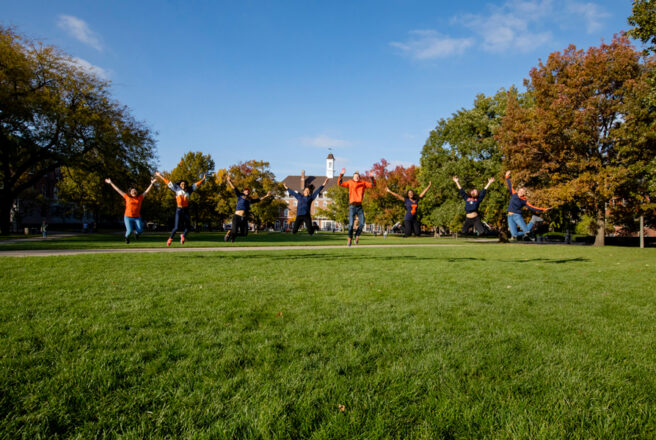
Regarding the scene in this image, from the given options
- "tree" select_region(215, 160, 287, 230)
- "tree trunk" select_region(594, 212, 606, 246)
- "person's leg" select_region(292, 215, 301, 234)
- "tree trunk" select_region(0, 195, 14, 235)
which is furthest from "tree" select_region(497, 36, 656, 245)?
"tree trunk" select_region(0, 195, 14, 235)

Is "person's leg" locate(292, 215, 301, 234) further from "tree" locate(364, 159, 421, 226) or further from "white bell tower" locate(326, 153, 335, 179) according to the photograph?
"white bell tower" locate(326, 153, 335, 179)

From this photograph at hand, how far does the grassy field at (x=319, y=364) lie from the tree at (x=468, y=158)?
28379mm

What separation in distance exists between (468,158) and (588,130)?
12.2m

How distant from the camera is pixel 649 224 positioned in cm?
3042

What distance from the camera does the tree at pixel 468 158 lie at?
33531 mm

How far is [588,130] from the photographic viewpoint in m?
24.8

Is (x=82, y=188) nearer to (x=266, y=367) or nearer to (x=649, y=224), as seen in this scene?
(x=266, y=367)

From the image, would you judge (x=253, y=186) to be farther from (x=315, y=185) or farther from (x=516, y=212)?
(x=315, y=185)

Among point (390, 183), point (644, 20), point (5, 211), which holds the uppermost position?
point (644, 20)

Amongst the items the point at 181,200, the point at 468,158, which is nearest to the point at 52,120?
the point at 181,200

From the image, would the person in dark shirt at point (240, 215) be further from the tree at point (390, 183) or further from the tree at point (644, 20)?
the tree at point (390, 183)

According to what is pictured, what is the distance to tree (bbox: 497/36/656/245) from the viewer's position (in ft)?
76.5

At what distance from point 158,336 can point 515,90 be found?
132 feet

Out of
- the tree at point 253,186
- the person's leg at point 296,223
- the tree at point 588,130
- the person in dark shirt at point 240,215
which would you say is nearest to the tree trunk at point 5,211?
the tree at point 253,186
